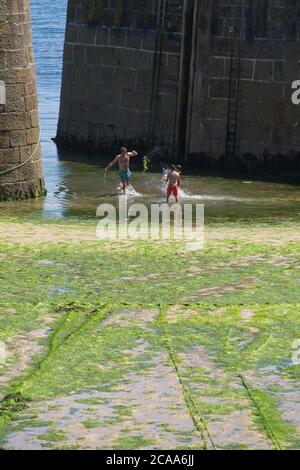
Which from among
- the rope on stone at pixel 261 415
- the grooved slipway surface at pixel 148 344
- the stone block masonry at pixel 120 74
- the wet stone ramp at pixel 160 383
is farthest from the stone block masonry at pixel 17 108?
the rope on stone at pixel 261 415

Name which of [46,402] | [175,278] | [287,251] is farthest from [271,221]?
[46,402]

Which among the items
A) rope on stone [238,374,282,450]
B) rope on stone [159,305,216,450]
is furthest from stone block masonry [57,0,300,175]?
rope on stone [238,374,282,450]

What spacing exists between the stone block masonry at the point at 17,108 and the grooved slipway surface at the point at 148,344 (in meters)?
5.06

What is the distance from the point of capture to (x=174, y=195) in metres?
27.5

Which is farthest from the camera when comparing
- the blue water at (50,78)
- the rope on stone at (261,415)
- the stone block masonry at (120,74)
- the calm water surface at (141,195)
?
the stone block masonry at (120,74)

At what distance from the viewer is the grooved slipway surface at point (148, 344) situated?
Result: 499 inches

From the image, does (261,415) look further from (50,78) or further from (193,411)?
(50,78)

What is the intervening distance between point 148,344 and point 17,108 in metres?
12.0

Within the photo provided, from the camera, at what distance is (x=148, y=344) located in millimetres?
15352

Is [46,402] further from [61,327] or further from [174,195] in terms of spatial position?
[174,195]

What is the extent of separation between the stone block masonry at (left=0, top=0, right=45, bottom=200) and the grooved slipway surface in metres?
5.06

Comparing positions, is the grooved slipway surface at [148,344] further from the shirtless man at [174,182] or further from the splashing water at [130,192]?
the splashing water at [130,192]

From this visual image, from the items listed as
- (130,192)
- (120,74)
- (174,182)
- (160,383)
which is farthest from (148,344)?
(120,74)

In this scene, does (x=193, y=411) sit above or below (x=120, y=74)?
below
